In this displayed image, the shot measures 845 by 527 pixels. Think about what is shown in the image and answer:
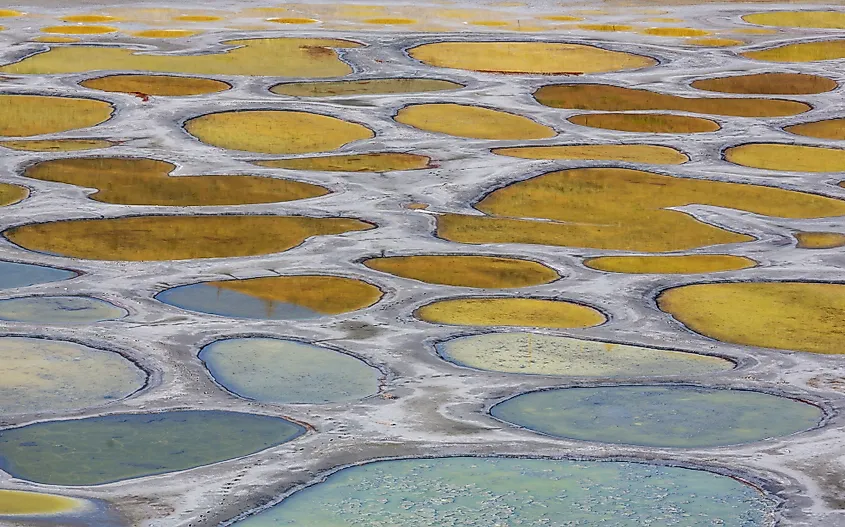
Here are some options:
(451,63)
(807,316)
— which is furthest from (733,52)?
(807,316)

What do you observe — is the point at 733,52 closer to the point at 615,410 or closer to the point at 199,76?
the point at 199,76

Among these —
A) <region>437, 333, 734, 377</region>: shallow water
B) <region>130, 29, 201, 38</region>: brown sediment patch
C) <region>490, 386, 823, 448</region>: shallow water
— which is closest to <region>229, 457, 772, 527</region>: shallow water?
<region>490, 386, 823, 448</region>: shallow water

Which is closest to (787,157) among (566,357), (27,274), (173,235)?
(173,235)

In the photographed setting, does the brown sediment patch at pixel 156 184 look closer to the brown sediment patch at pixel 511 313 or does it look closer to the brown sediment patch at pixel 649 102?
the brown sediment patch at pixel 511 313

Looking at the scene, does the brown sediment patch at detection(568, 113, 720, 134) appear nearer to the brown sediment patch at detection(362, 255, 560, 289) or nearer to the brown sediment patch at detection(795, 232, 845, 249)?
the brown sediment patch at detection(795, 232, 845, 249)

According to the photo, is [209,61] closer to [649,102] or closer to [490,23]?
[649,102]
